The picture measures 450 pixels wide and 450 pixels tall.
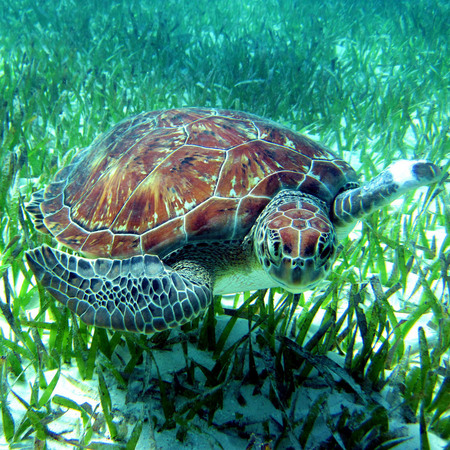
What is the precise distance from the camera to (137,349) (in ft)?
5.44

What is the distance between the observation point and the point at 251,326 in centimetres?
190

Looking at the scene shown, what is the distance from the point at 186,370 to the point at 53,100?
4408mm

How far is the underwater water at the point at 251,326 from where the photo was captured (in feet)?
4.62

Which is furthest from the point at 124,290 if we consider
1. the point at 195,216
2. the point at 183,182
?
the point at 183,182

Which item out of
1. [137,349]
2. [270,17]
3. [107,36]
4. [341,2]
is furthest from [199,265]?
[341,2]

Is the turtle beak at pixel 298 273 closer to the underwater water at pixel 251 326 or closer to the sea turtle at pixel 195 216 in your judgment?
the sea turtle at pixel 195 216

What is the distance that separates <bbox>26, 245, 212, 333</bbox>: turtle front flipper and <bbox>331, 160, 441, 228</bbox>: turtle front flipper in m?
0.99

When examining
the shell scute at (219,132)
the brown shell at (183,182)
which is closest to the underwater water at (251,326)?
the brown shell at (183,182)

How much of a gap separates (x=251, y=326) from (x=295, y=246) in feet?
2.06

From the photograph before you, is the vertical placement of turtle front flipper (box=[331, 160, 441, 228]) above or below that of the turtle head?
above

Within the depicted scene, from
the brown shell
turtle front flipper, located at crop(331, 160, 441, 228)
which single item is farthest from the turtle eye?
turtle front flipper, located at crop(331, 160, 441, 228)

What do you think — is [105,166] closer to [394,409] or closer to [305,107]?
[394,409]

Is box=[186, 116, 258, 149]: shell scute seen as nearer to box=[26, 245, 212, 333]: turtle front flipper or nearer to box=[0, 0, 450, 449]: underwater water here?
box=[26, 245, 212, 333]: turtle front flipper

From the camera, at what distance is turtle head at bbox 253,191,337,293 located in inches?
60.7
